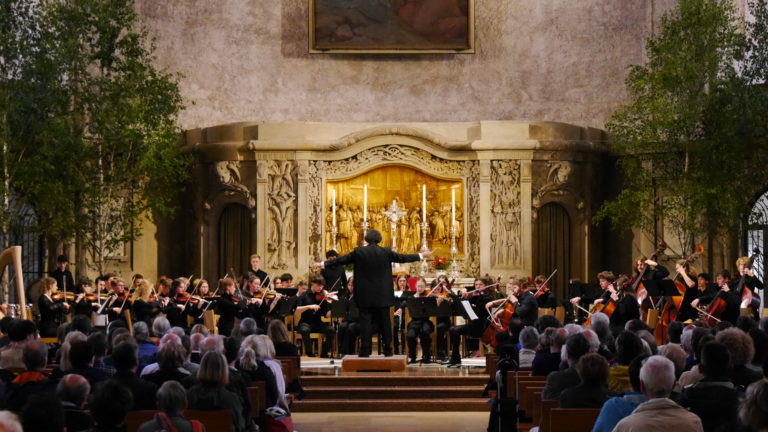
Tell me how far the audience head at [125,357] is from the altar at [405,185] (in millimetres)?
13435

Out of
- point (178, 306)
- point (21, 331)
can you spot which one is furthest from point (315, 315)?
point (21, 331)

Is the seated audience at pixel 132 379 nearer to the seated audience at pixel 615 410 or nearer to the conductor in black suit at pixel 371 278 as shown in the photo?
the seated audience at pixel 615 410

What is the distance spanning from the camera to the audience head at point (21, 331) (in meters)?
8.92

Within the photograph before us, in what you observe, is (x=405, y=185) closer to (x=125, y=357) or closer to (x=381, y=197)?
(x=381, y=197)

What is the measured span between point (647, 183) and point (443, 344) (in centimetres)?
583

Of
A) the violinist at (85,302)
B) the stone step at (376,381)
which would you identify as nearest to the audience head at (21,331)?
the stone step at (376,381)

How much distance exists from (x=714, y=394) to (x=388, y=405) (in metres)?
7.01

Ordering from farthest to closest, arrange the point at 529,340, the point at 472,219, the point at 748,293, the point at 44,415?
the point at 472,219, the point at 748,293, the point at 529,340, the point at 44,415

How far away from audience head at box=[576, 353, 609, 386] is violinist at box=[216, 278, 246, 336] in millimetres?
8543

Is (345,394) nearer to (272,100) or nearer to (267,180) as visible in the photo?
(267,180)

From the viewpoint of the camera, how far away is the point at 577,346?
832 cm

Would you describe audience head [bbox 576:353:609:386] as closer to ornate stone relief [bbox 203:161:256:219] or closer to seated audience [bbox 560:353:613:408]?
seated audience [bbox 560:353:613:408]

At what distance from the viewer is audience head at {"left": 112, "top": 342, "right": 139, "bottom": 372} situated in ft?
24.8

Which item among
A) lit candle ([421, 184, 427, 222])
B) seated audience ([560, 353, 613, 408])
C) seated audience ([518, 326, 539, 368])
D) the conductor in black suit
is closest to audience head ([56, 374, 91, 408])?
seated audience ([560, 353, 613, 408])
